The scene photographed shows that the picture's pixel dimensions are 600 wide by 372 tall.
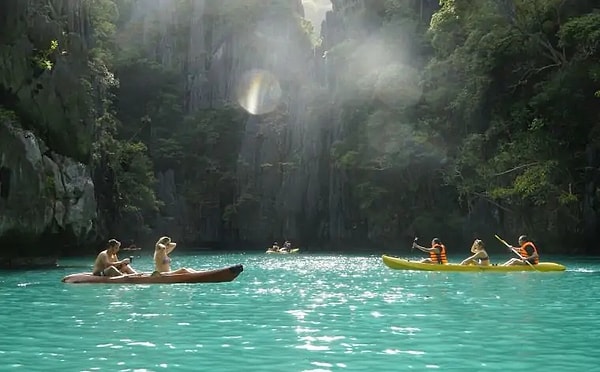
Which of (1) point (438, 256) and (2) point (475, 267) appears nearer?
(2) point (475, 267)

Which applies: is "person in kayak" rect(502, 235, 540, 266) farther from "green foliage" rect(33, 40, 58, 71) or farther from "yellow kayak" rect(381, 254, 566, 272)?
"green foliage" rect(33, 40, 58, 71)

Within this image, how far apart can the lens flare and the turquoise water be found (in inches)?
1434

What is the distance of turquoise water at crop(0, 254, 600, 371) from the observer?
277 inches

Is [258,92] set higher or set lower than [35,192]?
higher

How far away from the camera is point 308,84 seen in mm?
47812

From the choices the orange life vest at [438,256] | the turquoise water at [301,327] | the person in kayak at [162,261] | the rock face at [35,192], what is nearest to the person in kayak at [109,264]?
the turquoise water at [301,327]

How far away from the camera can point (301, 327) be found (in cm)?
927

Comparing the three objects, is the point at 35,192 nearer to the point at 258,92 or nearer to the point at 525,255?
the point at 525,255

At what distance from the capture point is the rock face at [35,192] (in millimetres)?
22562

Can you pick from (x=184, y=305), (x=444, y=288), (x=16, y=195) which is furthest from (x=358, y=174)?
(x=184, y=305)

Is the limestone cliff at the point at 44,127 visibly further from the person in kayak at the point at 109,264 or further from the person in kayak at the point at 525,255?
the person in kayak at the point at 525,255

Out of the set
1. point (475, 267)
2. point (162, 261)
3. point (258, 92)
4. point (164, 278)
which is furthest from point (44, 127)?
point (258, 92)

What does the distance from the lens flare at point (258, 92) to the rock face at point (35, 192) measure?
25.9 meters

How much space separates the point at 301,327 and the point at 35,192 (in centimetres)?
1657
